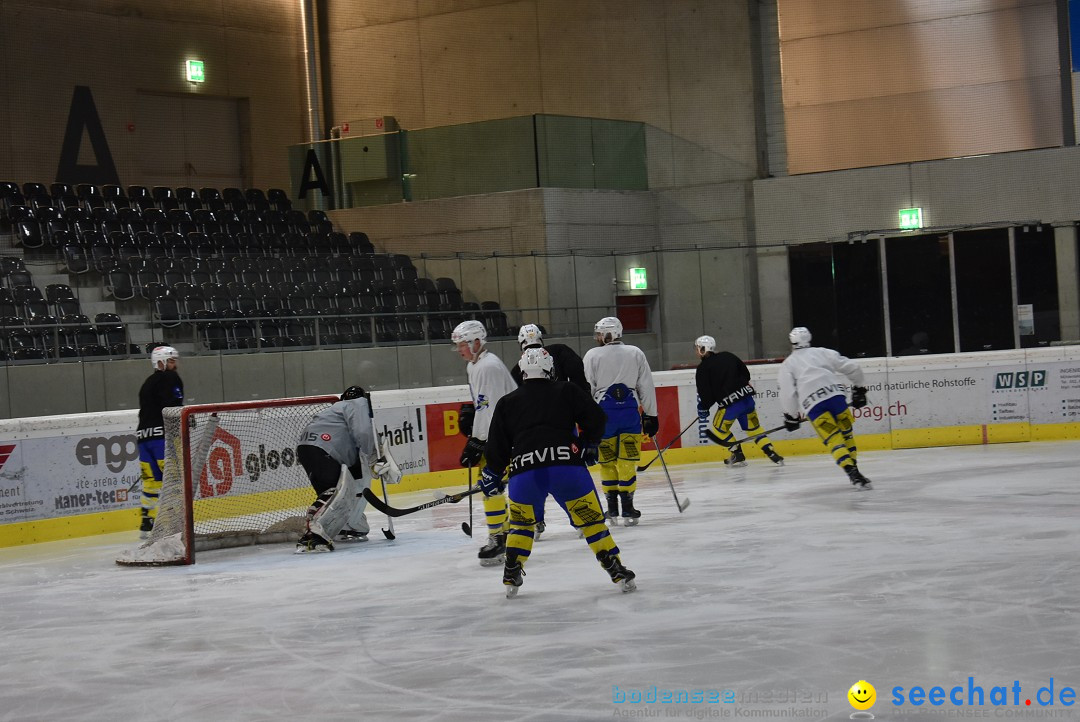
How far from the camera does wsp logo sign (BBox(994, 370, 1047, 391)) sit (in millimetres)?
14859

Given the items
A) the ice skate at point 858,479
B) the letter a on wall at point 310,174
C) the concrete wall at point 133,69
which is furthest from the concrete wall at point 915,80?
the ice skate at point 858,479

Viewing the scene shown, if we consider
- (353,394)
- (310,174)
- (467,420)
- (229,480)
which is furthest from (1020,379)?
(310,174)

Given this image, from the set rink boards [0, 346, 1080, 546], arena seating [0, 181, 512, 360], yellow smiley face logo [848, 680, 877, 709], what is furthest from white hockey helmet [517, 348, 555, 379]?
arena seating [0, 181, 512, 360]

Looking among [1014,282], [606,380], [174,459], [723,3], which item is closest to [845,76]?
[723,3]

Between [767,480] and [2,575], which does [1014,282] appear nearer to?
[767,480]

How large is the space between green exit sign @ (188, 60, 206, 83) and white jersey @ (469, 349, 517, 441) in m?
16.9

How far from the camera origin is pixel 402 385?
15016mm

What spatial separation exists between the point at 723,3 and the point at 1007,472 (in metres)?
12.2

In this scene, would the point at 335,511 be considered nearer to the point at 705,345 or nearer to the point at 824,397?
the point at 824,397

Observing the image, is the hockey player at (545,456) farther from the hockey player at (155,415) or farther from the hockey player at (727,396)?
the hockey player at (727,396)

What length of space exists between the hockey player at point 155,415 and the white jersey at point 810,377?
5.34 m

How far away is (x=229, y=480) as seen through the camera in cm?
1088

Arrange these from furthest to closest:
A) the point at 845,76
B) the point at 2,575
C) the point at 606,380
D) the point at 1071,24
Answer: the point at 845,76 → the point at 1071,24 → the point at 606,380 → the point at 2,575

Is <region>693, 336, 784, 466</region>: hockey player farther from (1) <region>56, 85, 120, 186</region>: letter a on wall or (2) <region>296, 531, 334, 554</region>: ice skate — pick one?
(1) <region>56, 85, 120, 186</region>: letter a on wall
